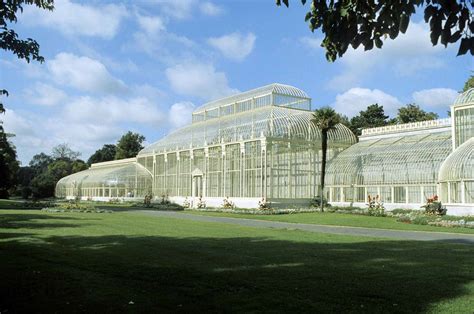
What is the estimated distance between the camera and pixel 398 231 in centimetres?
2178

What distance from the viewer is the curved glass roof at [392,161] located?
37.3m

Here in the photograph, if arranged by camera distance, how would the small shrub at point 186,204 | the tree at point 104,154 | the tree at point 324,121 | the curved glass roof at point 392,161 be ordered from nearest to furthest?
the curved glass roof at point 392,161 → the tree at point 324,121 → the small shrub at point 186,204 → the tree at point 104,154

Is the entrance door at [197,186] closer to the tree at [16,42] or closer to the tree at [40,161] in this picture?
the tree at [16,42]

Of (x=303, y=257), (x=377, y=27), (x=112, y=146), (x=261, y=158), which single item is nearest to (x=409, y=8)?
(x=377, y=27)

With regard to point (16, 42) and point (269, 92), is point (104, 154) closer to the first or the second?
point (269, 92)

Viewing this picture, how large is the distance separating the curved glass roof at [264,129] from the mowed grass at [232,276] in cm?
3009

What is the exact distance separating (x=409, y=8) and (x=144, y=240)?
13063mm

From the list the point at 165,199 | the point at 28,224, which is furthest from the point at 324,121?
the point at 165,199

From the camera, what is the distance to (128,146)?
351 feet

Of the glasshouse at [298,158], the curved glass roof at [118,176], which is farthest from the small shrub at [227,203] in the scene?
the curved glass roof at [118,176]

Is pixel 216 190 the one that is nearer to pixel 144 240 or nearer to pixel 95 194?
pixel 95 194

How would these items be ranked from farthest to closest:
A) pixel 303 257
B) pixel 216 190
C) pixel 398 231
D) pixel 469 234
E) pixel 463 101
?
pixel 216 190 < pixel 463 101 < pixel 398 231 < pixel 469 234 < pixel 303 257

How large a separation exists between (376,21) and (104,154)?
123041 millimetres

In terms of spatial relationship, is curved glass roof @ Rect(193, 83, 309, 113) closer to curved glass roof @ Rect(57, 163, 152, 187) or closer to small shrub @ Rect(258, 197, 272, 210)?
small shrub @ Rect(258, 197, 272, 210)
